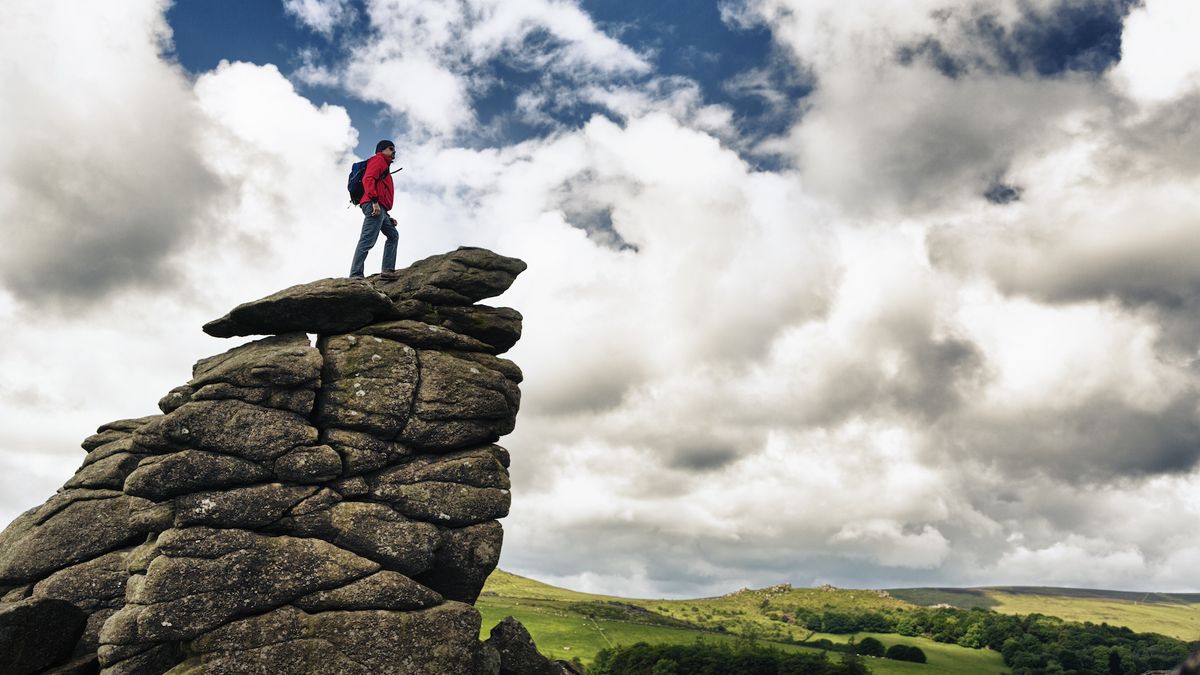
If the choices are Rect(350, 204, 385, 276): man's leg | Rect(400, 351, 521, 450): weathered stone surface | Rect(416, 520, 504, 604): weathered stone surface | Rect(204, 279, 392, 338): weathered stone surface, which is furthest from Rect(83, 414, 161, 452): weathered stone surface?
Rect(416, 520, 504, 604): weathered stone surface

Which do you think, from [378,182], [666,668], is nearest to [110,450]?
[378,182]

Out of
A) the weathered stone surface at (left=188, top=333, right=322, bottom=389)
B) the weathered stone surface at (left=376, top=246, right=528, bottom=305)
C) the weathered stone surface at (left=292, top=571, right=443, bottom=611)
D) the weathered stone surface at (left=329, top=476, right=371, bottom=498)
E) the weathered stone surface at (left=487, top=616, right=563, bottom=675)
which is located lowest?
the weathered stone surface at (left=487, top=616, right=563, bottom=675)

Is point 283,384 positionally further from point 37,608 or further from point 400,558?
point 37,608

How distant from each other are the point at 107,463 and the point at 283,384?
457 inches

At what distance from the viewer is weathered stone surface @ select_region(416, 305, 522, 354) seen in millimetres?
39812

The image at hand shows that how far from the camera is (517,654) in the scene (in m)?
35.8

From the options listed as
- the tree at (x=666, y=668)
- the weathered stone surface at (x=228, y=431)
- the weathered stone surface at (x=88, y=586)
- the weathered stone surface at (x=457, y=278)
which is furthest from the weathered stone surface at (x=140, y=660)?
the tree at (x=666, y=668)

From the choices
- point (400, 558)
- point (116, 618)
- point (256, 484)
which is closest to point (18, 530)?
point (116, 618)

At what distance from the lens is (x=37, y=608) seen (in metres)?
29.4

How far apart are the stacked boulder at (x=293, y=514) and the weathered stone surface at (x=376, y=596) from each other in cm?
8

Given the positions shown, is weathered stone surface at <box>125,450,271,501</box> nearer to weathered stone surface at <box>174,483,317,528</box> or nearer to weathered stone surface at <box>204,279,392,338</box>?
weathered stone surface at <box>174,483,317,528</box>

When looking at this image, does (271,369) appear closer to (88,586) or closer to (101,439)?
(88,586)

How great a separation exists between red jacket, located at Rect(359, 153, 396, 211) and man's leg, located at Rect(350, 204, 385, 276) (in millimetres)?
518

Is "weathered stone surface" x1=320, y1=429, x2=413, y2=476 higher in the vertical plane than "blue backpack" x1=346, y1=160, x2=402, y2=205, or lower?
lower
